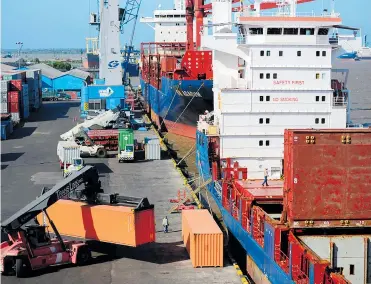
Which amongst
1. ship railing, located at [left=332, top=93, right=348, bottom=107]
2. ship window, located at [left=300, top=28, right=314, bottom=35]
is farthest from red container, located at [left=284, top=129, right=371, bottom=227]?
ship window, located at [left=300, top=28, right=314, bottom=35]

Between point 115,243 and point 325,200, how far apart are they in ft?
21.2

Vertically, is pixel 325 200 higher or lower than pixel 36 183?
higher

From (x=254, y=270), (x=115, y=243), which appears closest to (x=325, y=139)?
(x=254, y=270)

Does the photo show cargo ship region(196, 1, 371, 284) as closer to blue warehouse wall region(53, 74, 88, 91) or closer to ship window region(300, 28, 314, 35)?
ship window region(300, 28, 314, 35)

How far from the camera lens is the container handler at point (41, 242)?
1811 cm

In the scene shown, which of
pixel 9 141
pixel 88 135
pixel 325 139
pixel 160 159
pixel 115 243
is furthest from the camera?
pixel 9 141

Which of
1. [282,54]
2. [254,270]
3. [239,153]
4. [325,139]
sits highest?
[282,54]

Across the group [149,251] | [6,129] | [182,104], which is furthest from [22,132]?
[149,251]

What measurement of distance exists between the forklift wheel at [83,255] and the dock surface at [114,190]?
212mm

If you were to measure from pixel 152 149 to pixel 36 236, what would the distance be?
19.7 meters

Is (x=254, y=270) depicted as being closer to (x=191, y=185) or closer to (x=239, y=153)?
(x=239, y=153)

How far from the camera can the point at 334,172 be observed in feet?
52.6

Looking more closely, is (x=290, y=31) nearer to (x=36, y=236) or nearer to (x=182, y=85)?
(x=36, y=236)

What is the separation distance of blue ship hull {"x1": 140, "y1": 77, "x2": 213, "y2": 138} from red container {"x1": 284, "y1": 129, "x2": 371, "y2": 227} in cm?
2704
